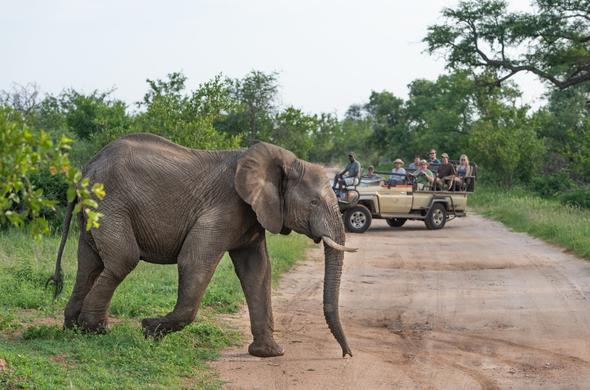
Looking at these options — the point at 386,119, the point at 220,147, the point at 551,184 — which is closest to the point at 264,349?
the point at 220,147

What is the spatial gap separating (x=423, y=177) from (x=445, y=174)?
0.76 m

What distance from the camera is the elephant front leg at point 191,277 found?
317 inches

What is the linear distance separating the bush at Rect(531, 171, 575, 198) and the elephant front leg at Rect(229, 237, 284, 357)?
1044 inches

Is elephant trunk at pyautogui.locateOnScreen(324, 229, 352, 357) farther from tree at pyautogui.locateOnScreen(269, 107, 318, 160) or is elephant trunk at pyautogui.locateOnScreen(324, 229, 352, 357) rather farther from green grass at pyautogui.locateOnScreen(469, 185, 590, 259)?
tree at pyautogui.locateOnScreen(269, 107, 318, 160)

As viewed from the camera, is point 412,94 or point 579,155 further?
point 412,94

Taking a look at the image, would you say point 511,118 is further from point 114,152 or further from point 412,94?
point 114,152

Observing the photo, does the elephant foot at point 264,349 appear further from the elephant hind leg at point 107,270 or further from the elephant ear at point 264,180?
the elephant hind leg at point 107,270

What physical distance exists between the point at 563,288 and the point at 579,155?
1487 centimetres

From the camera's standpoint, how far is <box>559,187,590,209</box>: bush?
27.7 m

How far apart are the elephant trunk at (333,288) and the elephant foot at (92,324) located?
2.16 metres

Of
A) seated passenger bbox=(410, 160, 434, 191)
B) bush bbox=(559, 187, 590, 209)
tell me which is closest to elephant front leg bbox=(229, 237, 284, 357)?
seated passenger bbox=(410, 160, 434, 191)

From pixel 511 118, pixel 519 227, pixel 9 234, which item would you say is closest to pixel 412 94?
pixel 511 118

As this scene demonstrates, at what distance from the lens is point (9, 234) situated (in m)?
16.2

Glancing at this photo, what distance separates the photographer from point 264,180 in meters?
8.31
